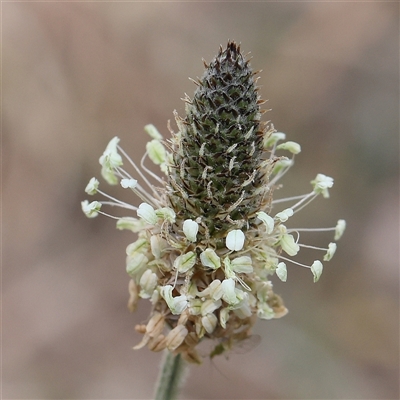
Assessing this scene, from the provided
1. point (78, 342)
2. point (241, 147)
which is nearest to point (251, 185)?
point (241, 147)

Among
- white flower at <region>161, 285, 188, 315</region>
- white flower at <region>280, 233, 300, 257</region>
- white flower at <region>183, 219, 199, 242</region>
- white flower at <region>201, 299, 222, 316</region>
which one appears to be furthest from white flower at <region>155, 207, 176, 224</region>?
white flower at <region>280, 233, 300, 257</region>

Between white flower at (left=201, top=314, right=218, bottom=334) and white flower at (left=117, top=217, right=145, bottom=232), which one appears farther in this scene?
A: white flower at (left=117, top=217, right=145, bottom=232)

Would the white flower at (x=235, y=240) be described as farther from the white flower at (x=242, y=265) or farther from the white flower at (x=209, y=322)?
the white flower at (x=209, y=322)

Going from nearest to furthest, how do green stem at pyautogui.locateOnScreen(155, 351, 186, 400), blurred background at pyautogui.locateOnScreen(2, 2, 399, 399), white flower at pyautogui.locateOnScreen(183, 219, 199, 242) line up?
white flower at pyautogui.locateOnScreen(183, 219, 199, 242) < green stem at pyautogui.locateOnScreen(155, 351, 186, 400) < blurred background at pyautogui.locateOnScreen(2, 2, 399, 399)

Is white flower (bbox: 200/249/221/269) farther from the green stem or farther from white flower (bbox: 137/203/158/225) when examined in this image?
the green stem

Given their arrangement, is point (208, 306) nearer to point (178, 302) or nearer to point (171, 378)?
point (178, 302)

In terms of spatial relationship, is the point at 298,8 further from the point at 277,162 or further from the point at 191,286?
the point at 191,286

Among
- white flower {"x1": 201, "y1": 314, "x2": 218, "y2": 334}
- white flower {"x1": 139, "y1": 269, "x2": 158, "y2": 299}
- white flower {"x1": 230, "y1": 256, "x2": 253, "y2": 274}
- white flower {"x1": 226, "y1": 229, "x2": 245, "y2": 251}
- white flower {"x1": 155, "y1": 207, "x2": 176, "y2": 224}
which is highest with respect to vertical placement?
white flower {"x1": 155, "y1": 207, "x2": 176, "y2": 224}

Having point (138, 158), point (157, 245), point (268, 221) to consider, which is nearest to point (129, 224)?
point (157, 245)
